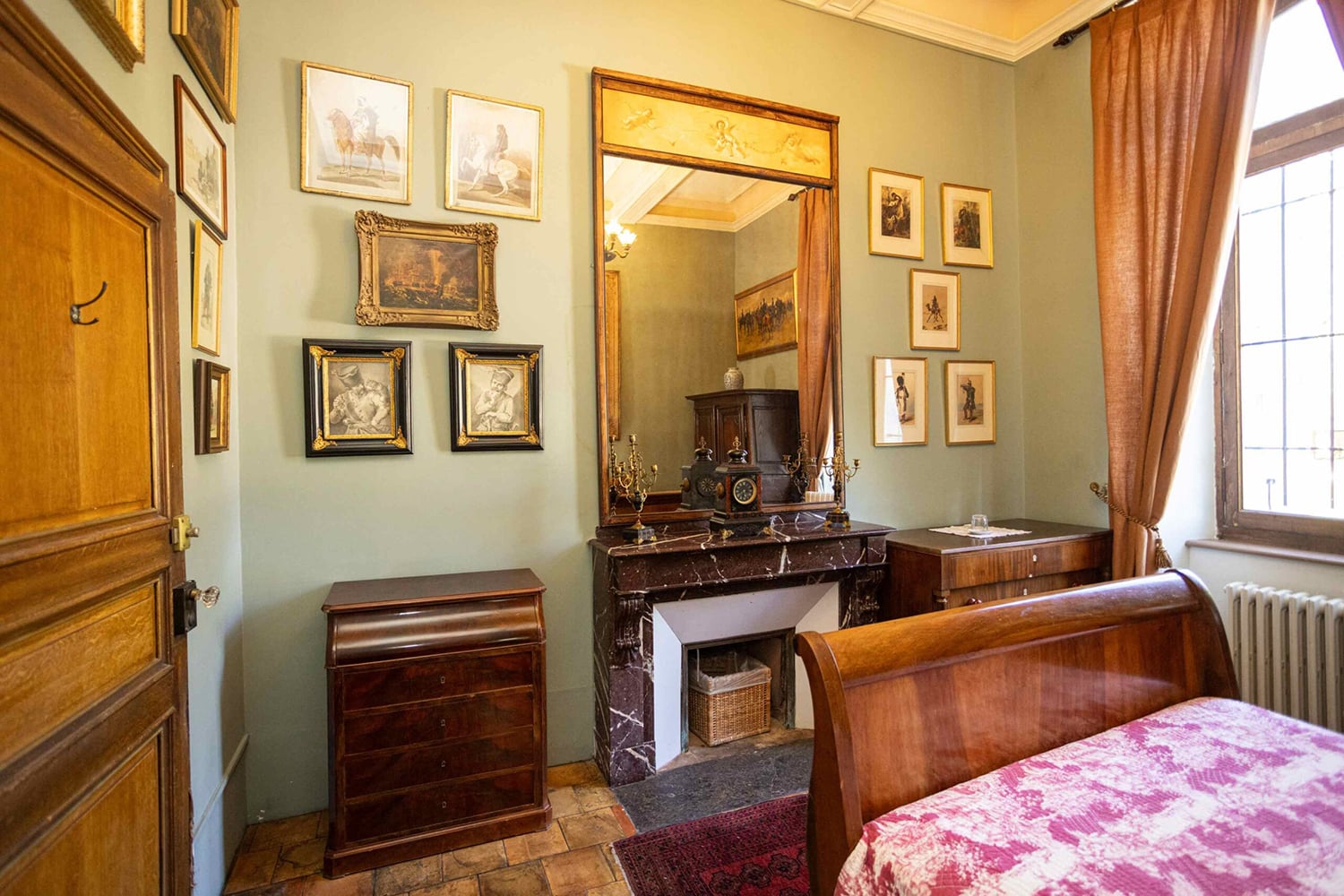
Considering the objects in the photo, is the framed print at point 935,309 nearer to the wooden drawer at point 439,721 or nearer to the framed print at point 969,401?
the framed print at point 969,401

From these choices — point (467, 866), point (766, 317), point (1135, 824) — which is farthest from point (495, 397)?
point (1135, 824)

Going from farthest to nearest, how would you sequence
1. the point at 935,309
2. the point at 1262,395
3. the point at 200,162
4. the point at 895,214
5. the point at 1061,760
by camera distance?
the point at 935,309 → the point at 895,214 → the point at 1262,395 → the point at 200,162 → the point at 1061,760

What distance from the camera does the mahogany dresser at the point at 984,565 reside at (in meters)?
2.89

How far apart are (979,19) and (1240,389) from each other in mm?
2402

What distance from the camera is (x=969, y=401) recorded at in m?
3.67

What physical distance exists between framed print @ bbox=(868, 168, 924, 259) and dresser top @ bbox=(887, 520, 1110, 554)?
150 centimetres

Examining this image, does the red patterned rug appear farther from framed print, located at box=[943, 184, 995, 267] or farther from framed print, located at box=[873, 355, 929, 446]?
framed print, located at box=[943, 184, 995, 267]

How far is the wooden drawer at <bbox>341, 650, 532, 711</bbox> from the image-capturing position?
2.13m

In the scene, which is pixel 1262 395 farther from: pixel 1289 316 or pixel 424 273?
pixel 424 273

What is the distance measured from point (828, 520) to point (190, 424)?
2532mm

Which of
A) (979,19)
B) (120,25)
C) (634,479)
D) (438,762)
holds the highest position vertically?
(979,19)

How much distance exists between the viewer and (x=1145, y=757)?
1.53 m

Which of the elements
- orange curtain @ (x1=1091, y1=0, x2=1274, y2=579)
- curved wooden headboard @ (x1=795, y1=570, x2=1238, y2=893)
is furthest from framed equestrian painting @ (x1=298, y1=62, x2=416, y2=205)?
orange curtain @ (x1=1091, y1=0, x2=1274, y2=579)

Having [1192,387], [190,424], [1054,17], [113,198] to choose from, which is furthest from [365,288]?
[1054,17]
